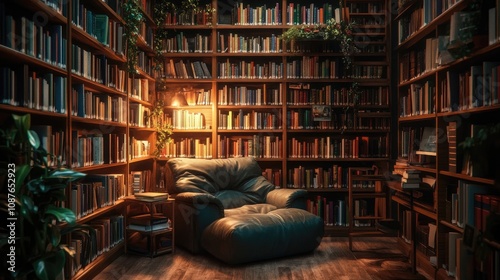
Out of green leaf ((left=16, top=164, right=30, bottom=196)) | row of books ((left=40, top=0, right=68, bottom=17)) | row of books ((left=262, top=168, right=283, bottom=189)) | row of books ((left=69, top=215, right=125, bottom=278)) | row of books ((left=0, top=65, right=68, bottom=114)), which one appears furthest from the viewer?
row of books ((left=262, top=168, right=283, bottom=189))

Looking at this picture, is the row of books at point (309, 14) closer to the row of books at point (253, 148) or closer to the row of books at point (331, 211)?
the row of books at point (253, 148)

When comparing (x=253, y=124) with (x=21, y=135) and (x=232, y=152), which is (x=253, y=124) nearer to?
(x=232, y=152)

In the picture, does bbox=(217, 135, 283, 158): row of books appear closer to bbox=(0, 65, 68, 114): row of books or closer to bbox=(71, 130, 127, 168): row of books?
bbox=(71, 130, 127, 168): row of books

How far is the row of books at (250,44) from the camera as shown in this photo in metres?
5.54

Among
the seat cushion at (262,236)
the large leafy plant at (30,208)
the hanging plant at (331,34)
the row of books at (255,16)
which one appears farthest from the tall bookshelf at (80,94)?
the hanging plant at (331,34)

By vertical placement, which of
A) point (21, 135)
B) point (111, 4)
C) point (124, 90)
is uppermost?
point (111, 4)

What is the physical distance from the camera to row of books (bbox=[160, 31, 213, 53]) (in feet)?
18.3

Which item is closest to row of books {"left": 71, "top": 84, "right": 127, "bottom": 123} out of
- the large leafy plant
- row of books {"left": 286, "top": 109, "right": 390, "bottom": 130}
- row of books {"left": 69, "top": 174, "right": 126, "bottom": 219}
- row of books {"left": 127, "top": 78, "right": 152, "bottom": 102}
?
row of books {"left": 127, "top": 78, "right": 152, "bottom": 102}

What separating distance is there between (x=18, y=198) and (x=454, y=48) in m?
2.80

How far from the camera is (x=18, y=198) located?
1.88 metres

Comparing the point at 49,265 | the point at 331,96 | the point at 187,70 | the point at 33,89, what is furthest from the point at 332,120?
the point at 49,265

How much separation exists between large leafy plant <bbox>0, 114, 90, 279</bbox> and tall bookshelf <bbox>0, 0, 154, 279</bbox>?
0.22 metres

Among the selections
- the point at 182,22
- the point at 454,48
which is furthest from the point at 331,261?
the point at 182,22

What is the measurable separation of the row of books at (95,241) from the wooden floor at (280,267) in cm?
19
